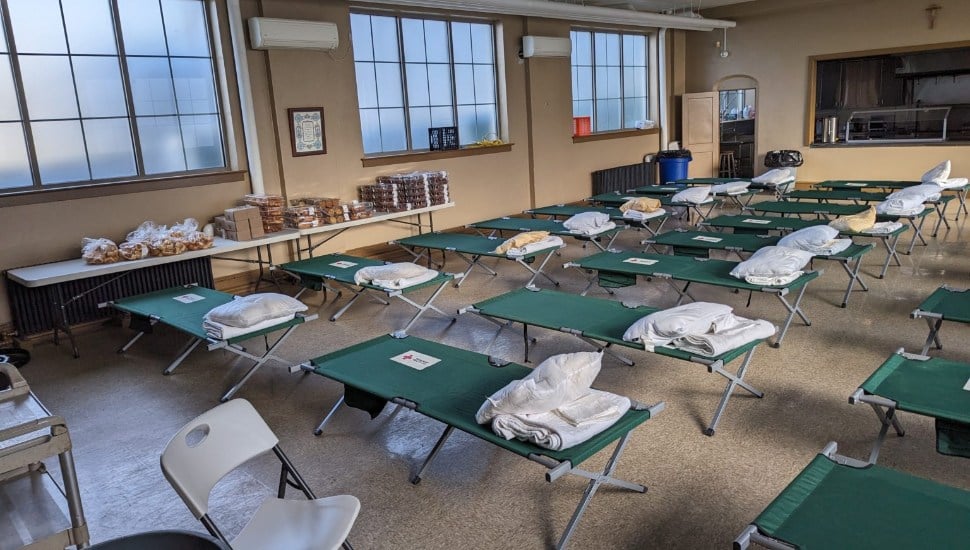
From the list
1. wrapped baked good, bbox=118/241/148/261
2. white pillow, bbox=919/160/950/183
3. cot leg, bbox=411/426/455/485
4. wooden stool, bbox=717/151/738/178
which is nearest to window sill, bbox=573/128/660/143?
wooden stool, bbox=717/151/738/178

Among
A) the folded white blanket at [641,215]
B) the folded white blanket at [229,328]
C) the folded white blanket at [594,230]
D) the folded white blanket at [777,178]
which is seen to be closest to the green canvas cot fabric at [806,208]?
the folded white blanket at [641,215]

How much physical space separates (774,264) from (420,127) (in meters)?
5.00

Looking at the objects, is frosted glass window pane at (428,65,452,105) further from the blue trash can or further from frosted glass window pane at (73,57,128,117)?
the blue trash can

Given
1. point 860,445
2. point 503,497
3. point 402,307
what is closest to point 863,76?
point 402,307

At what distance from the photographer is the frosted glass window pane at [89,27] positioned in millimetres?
5629

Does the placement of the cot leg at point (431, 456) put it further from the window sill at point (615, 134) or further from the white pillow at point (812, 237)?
the window sill at point (615, 134)

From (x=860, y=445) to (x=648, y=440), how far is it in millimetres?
933

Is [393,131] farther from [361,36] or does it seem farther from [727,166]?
[727,166]

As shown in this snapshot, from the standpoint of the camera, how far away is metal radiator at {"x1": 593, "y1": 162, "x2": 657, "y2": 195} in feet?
34.4

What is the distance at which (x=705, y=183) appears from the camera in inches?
357

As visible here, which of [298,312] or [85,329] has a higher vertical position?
[298,312]

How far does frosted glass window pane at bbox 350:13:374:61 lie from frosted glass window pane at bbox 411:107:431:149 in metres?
0.88

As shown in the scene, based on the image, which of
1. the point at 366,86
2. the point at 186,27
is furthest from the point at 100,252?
the point at 366,86

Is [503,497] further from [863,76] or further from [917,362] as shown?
[863,76]
